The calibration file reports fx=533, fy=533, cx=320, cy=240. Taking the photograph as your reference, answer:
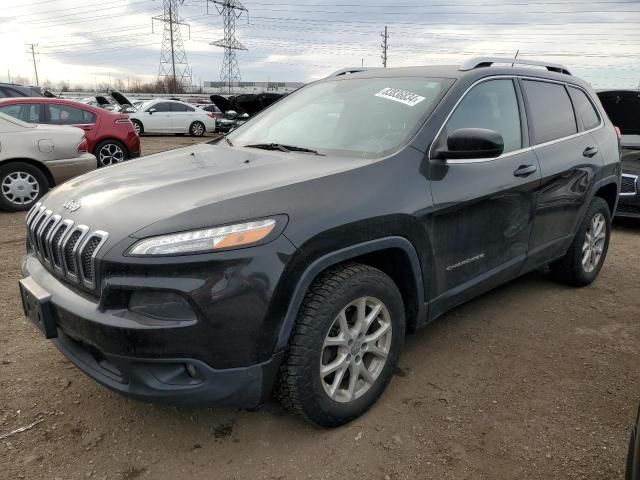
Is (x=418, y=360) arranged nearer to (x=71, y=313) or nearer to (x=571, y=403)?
(x=571, y=403)

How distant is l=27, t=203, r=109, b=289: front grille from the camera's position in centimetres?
212

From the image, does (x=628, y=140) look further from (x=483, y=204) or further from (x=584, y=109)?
(x=483, y=204)

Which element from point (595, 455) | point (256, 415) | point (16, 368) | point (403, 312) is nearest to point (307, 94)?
point (403, 312)

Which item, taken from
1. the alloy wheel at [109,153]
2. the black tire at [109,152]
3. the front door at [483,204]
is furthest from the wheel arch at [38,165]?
the front door at [483,204]

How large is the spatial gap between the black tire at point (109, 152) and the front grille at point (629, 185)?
25.9 feet

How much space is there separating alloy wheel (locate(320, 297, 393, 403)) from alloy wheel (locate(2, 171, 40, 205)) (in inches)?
229

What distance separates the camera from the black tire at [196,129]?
22125 mm

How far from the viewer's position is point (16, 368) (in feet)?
9.98

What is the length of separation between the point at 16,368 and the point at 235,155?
1744mm

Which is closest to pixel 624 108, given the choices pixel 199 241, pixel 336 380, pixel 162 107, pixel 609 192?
pixel 609 192

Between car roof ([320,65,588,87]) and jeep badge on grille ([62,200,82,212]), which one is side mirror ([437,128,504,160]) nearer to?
car roof ([320,65,588,87])

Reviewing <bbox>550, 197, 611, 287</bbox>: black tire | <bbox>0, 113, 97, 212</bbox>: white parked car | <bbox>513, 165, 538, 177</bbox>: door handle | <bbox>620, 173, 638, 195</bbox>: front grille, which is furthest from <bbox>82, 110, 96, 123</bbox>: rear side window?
<bbox>620, 173, 638, 195</bbox>: front grille

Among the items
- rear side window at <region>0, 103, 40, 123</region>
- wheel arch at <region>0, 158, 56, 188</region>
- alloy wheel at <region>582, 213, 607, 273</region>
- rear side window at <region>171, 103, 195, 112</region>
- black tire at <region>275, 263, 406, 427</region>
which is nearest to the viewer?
black tire at <region>275, 263, 406, 427</region>

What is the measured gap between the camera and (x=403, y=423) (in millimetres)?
2592
